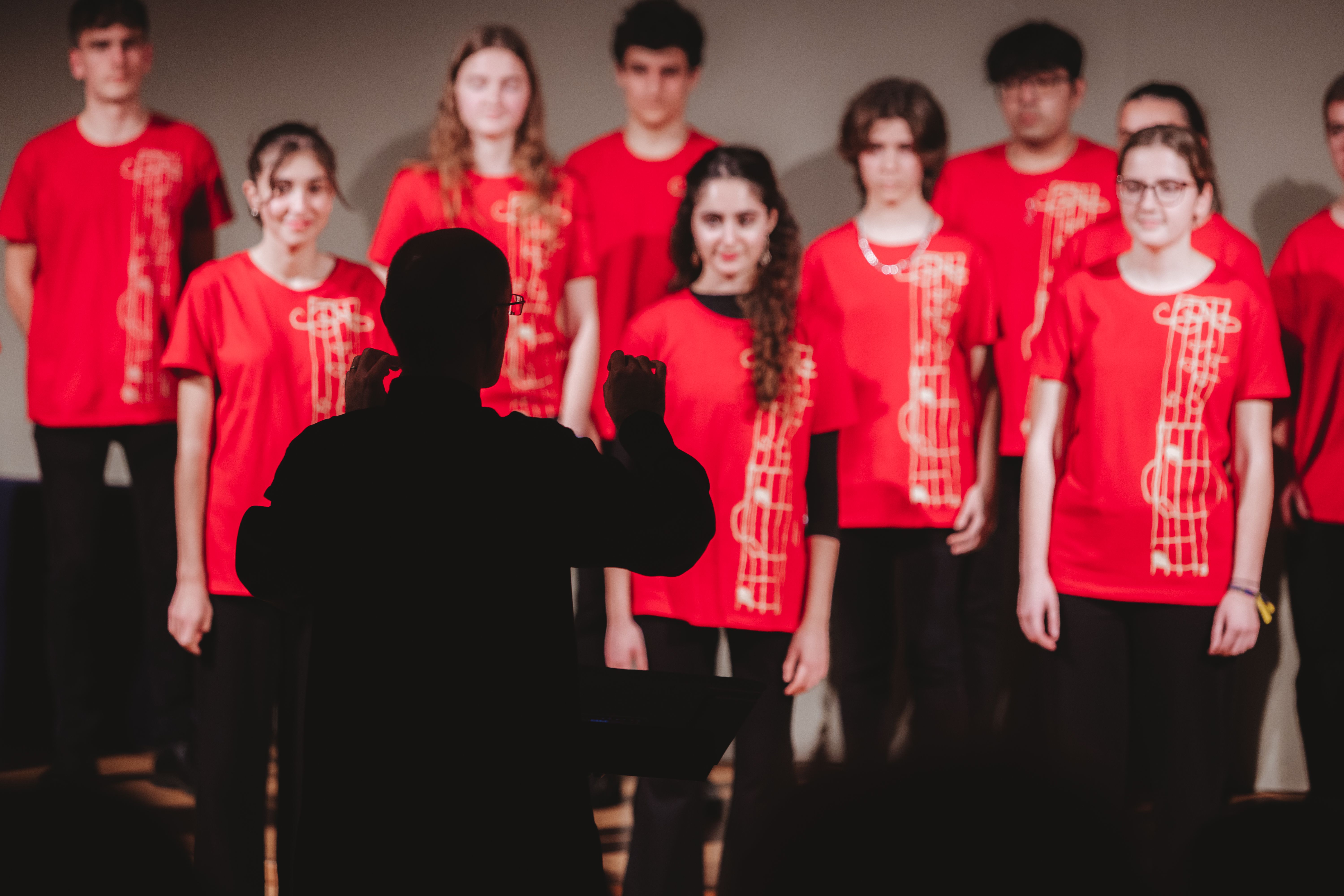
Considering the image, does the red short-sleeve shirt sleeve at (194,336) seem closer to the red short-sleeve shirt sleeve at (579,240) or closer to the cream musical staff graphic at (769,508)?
the red short-sleeve shirt sleeve at (579,240)

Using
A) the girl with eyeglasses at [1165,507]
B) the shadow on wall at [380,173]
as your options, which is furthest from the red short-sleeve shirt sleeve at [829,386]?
the shadow on wall at [380,173]

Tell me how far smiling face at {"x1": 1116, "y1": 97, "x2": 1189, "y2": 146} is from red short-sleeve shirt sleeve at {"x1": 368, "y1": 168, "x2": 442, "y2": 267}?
1.58 m

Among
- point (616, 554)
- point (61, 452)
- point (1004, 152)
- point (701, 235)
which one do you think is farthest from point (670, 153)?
point (616, 554)

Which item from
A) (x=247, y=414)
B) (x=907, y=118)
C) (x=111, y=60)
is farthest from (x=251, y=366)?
(x=907, y=118)

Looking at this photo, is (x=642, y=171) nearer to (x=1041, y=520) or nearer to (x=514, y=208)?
(x=514, y=208)

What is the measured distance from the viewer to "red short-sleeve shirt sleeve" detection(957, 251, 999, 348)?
8.52 ft

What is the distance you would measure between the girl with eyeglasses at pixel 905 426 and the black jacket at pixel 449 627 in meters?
1.44

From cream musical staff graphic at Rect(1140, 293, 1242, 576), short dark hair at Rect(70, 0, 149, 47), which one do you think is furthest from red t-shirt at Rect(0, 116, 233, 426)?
cream musical staff graphic at Rect(1140, 293, 1242, 576)

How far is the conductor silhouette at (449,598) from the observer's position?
115cm

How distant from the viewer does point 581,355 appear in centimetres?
260

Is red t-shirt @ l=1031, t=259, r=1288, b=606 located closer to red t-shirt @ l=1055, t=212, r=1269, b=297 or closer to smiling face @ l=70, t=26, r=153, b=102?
red t-shirt @ l=1055, t=212, r=1269, b=297

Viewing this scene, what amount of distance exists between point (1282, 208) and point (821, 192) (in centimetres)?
119

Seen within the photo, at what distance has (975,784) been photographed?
3.20 feet

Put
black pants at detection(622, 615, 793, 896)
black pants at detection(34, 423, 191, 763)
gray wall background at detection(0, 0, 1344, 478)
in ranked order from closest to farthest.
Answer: black pants at detection(622, 615, 793, 896) → black pants at detection(34, 423, 191, 763) → gray wall background at detection(0, 0, 1344, 478)
